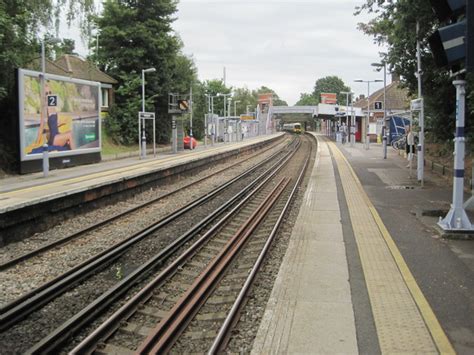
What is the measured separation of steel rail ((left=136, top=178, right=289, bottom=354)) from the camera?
17.6ft

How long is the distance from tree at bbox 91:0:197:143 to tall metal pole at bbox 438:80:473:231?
1258 inches

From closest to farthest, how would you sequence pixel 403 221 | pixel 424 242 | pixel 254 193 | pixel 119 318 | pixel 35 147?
pixel 119 318 → pixel 424 242 → pixel 403 221 → pixel 254 193 → pixel 35 147

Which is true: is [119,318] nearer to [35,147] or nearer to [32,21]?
[35,147]

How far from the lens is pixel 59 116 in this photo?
74.1 ft

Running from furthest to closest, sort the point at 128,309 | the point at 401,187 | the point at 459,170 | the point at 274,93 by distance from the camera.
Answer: the point at 274,93 < the point at 401,187 < the point at 459,170 < the point at 128,309

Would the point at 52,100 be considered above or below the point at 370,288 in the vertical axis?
above

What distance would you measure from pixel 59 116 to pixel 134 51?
18576 millimetres

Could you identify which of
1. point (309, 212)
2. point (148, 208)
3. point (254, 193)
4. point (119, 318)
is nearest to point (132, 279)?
point (119, 318)

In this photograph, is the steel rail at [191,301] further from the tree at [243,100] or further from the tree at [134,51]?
the tree at [243,100]

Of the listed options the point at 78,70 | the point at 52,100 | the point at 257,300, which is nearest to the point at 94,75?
the point at 78,70

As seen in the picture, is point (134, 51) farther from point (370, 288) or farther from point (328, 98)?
point (328, 98)

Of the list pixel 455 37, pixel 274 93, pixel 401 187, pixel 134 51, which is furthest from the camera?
pixel 274 93

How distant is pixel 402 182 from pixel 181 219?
29.7ft

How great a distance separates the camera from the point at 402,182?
1820 cm
